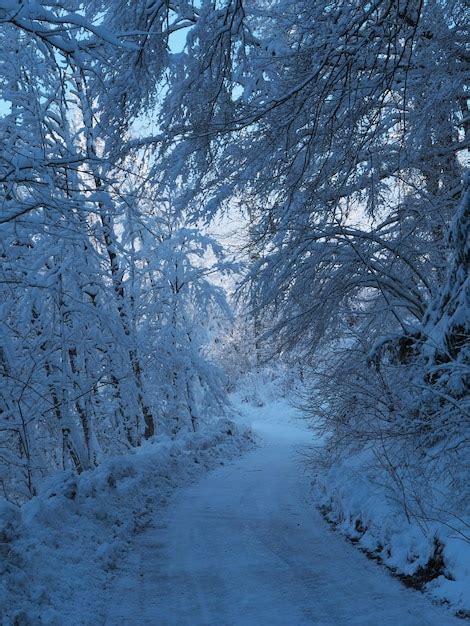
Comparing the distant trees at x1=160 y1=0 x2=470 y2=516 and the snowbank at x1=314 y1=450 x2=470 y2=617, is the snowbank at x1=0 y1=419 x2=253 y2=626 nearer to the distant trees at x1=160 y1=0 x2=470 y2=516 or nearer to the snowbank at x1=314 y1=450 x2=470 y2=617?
the snowbank at x1=314 y1=450 x2=470 y2=617

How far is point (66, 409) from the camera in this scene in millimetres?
10633

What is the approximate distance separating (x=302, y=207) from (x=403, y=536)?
429 centimetres

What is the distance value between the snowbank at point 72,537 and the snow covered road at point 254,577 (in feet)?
0.80

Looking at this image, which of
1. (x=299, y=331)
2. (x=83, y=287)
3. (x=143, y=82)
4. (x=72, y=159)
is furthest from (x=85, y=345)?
(x=72, y=159)

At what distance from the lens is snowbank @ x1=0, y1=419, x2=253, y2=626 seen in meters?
4.40

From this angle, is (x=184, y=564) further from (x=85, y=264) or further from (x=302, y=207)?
(x=85, y=264)

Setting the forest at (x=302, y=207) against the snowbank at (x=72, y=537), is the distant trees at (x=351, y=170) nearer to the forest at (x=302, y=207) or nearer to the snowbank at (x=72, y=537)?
the forest at (x=302, y=207)

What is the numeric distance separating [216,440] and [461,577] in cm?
1426

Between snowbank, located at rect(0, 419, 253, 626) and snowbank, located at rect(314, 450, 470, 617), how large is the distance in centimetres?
266

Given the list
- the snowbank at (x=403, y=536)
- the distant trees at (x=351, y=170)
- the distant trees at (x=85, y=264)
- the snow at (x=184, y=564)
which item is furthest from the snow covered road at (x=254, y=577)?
the distant trees at (x=85, y=264)

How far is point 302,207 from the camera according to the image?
7.66 m

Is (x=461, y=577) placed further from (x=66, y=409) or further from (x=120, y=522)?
(x=66, y=409)

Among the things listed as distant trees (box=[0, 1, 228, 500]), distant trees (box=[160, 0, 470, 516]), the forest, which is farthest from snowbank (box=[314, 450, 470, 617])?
distant trees (box=[0, 1, 228, 500])

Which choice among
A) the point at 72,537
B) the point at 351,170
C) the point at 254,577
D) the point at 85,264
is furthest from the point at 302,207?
the point at 85,264
